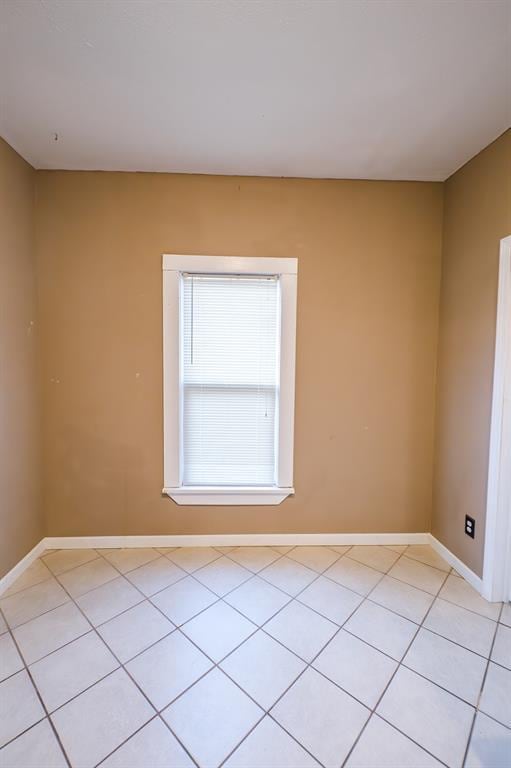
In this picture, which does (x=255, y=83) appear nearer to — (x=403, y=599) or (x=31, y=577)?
(x=403, y=599)

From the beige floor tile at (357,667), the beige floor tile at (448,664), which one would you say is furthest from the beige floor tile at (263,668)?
the beige floor tile at (448,664)

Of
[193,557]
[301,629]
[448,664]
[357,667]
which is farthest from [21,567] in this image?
[448,664]

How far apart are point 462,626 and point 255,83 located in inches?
111

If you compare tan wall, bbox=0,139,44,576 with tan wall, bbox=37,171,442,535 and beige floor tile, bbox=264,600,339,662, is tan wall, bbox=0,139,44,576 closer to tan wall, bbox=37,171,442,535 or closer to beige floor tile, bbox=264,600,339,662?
tan wall, bbox=37,171,442,535

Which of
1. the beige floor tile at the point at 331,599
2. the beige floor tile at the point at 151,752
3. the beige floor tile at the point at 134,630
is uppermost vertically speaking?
the beige floor tile at the point at 151,752

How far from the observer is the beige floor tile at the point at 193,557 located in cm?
200

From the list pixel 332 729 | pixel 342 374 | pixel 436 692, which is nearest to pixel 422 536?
pixel 436 692

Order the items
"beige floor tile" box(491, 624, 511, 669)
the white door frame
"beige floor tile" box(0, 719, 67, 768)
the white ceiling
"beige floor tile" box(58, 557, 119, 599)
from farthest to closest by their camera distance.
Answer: "beige floor tile" box(58, 557, 119, 599) → the white door frame → "beige floor tile" box(491, 624, 511, 669) → the white ceiling → "beige floor tile" box(0, 719, 67, 768)

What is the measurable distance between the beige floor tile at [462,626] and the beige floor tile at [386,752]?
60 centimetres

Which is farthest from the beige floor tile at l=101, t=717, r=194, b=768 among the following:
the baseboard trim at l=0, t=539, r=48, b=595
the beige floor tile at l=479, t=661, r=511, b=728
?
the baseboard trim at l=0, t=539, r=48, b=595

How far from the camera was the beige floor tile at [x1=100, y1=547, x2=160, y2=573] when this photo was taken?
199 cm

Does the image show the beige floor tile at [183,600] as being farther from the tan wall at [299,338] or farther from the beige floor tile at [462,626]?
the beige floor tile at [462,626]

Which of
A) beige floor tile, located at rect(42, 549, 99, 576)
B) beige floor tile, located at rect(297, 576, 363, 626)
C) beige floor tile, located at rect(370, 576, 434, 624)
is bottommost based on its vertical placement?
beige floor tile, located at rect(42, 549, 99, 576)

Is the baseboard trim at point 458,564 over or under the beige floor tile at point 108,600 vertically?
over
